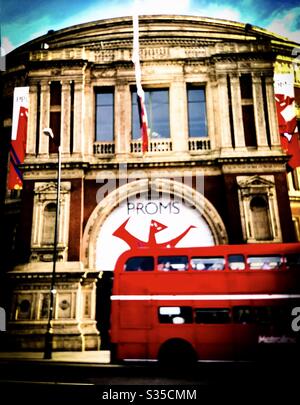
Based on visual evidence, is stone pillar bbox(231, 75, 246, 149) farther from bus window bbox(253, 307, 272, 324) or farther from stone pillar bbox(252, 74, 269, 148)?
bus window bbox(253, 307, 272, 324)

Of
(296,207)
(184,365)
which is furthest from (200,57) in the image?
(184,365)

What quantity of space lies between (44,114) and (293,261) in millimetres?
12225

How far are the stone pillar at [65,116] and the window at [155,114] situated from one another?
9.57 feet

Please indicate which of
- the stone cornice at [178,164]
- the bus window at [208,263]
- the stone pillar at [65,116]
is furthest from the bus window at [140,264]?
the stone pillar at [65,116]

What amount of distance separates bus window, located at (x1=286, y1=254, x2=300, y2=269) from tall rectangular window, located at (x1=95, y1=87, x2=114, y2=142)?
9.45 meters

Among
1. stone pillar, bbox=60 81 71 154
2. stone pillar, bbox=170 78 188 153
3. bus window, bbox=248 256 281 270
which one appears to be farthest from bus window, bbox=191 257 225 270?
stone pillar, bbox=60 81 71 154

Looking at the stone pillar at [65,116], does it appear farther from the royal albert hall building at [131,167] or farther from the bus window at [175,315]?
the bus window at [175,315]

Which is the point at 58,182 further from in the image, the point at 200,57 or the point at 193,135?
the point at 200,57

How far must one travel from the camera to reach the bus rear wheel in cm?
1011

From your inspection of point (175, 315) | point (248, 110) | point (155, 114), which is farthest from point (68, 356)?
point (248, 110)

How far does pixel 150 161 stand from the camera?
15.7m

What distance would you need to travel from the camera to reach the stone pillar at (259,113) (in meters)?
15.8

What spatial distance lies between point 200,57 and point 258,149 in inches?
200

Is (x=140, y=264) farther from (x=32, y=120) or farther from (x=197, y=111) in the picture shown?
(x=32, y=120)
